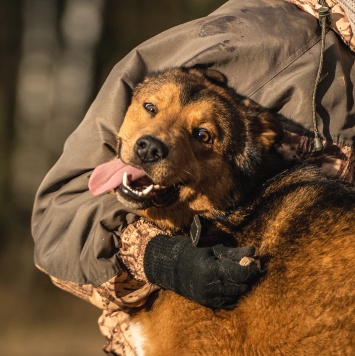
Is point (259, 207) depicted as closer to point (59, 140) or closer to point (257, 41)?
point (257, 41)

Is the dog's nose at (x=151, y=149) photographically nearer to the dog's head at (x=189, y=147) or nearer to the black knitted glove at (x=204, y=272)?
the dog's head at (x=189, y=147)

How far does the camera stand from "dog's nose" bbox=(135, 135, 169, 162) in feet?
12.0

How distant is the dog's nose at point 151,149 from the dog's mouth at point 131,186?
0.36ft

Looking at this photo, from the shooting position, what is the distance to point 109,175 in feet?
12.7

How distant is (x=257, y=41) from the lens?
408 cm

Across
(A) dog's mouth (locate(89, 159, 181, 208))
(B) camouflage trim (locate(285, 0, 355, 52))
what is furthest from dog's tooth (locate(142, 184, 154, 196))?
(B) camouflage trim (locate(285, 0, 355, 52))

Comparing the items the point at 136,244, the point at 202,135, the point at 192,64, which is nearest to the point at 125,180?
the point at 136,244

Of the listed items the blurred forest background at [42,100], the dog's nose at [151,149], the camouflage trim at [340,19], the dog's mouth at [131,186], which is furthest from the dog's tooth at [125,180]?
the blurred forest background at [42,100]

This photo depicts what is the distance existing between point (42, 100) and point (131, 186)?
7595 mm

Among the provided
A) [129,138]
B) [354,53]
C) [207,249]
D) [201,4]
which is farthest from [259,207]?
[201,4]

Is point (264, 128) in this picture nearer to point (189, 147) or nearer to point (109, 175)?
point (189, 147)

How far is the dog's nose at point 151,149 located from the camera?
366 cm

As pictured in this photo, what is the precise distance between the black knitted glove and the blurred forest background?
519 centimetres

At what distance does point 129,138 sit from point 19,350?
199 inches
